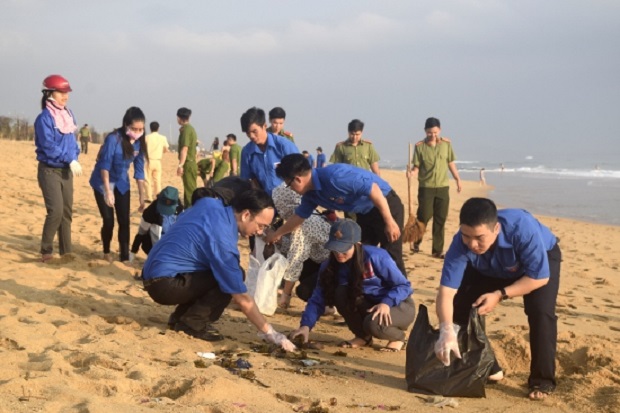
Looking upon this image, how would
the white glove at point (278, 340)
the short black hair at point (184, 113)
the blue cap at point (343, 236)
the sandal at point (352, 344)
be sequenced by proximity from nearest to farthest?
the white glove at point (278, 340), the blue cap at point (343, 236), the sandal at point (352, 344), the short black hair at point (184, 113)

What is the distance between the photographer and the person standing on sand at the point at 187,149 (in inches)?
379

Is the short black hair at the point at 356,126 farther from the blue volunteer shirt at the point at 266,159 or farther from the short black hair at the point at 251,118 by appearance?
the short black hair at the point at 251,118

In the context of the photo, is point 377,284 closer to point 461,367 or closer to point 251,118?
point 461,367

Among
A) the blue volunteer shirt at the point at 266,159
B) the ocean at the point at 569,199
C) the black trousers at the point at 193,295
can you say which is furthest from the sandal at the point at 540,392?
the ocean at the point at 569,199

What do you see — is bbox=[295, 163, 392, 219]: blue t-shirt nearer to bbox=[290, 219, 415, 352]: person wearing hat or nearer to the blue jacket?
bbox=[290, 219, 415, 352]: person wearing hat

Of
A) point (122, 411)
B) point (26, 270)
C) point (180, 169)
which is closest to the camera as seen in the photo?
point (122, 411)

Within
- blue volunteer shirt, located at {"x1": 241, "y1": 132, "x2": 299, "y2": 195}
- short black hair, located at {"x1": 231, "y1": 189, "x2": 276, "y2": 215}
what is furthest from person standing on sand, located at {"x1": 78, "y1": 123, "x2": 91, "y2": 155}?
short black hair, located at {"x1": 231, "y1": 189, "x2": 276, "y2": 215}

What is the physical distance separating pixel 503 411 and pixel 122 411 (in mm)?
1966

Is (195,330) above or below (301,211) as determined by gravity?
below

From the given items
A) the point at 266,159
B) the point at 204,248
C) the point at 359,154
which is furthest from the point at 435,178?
the point at 204,248

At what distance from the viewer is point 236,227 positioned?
4.22 metres

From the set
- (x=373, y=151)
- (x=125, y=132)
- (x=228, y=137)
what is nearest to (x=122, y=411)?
(x=125, y=132)

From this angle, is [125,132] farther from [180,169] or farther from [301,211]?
[180,169]

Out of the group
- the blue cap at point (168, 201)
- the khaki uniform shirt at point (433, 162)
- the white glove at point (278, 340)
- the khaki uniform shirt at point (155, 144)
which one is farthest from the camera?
the khaki uniform shirt at point (155, 144)
